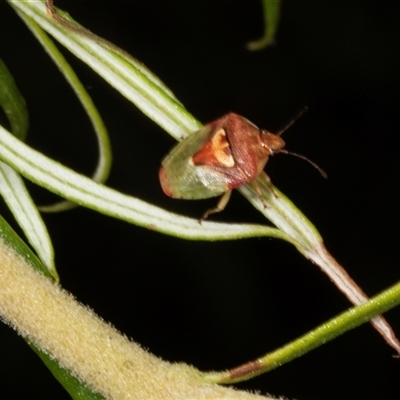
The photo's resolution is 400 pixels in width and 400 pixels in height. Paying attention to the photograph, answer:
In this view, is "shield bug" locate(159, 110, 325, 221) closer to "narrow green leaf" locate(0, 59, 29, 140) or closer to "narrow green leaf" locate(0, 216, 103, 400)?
"narrow green leaf" locate(0, 59, 29, 140)

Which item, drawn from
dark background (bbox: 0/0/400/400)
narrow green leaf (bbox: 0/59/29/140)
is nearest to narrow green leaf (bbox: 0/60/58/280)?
narrow green leaf (bbox: 0/59/29/140)

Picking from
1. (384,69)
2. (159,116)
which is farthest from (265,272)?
(159,116)

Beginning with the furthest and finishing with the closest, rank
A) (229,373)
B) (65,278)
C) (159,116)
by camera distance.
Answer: (65,278) → (159,116) → (229,373)

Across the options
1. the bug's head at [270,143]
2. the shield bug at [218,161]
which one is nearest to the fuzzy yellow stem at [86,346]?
the shield bug at [218,161]

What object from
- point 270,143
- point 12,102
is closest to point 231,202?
point 270,143

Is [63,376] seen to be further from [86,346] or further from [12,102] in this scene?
[12,102]

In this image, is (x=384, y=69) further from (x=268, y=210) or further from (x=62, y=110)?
(x=268, y=210)

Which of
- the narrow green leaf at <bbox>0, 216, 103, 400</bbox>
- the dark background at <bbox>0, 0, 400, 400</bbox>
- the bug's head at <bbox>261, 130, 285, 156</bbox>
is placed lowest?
the narrow green leaf at <bbox>0, 216, 103, 400</bbox>
